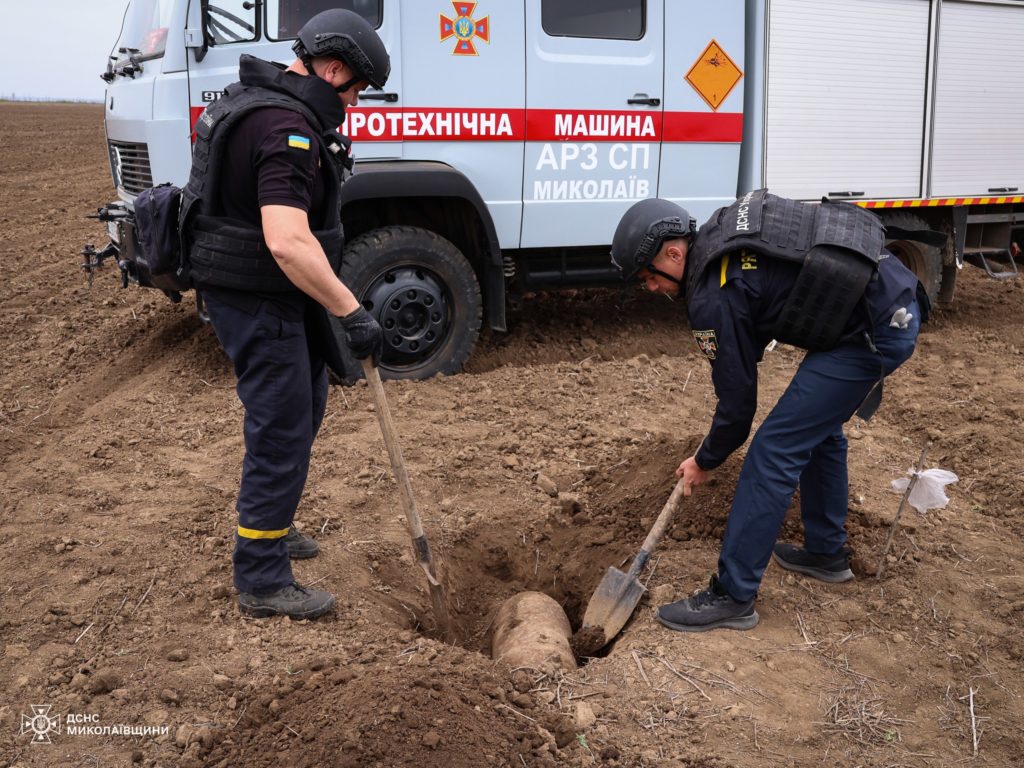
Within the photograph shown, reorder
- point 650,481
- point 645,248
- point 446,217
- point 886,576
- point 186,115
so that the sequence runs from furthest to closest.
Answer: point 446,217 → point 186,115 → point 650,481 → point 886,576 → point 645,248

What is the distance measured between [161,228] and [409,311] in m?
2.94

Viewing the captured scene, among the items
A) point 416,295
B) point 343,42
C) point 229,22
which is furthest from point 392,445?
point 229,22

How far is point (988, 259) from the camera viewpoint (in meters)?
9.09

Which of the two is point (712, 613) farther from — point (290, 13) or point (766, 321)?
point (290, 13)

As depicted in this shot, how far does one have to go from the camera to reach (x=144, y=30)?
20.5ft

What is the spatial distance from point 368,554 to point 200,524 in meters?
0.80

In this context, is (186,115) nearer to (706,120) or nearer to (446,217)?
(446,217)

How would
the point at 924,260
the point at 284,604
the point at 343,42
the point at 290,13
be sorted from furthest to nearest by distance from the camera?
the point at 924,260
the point at 290,13
the point at 284,604
the point at 343,42

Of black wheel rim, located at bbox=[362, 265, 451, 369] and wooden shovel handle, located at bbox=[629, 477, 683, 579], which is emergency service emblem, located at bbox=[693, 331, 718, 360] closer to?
wooden shovel handle, located at bbox=[629, 477, 683, 579]

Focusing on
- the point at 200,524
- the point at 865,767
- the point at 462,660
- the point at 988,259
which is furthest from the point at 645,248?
the point at 988,259

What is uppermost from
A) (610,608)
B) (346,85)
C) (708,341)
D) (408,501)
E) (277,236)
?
(346,85)

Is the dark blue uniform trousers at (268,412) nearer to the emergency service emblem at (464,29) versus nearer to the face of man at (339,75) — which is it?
the face of man at (339,75)

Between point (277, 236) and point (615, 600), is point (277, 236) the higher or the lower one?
the higher one

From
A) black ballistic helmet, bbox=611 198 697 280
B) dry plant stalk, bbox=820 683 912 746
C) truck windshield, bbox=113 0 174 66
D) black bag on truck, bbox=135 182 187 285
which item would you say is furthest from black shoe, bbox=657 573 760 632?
truck windshield, bbox=113 0 174 66
